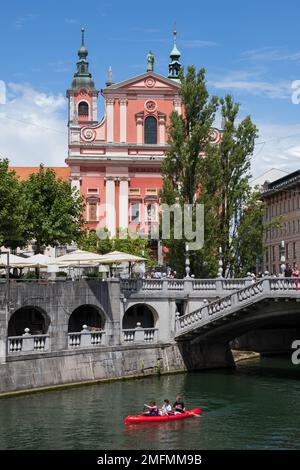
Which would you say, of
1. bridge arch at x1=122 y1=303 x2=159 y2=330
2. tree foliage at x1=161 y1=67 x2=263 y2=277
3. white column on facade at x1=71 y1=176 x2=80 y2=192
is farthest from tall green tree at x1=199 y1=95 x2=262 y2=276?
white column on facade at x1=71 y1=176 x2=80 y2=192

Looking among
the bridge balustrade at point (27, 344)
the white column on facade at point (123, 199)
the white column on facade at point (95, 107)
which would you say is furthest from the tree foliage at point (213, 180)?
the white column on facade at point (95, 107)

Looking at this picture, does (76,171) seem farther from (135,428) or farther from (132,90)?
(135,428)

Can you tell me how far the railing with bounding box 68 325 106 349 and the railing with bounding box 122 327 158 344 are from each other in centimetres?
188

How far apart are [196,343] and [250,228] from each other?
33.1 feet

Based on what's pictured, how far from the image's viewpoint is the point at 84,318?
54031 millimetres

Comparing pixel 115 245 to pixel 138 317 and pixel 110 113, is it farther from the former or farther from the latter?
pixel 110 113

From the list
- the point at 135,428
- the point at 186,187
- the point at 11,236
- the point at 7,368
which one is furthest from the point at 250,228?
the point at 135,428

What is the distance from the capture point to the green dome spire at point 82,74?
103 meters

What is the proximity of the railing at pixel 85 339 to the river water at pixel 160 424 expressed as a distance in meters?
2.43

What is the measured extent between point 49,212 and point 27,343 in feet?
91.7

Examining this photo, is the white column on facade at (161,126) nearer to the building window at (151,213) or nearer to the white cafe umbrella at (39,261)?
the building window at (151,213)

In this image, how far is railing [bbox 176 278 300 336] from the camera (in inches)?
1956

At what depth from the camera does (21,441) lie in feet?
109

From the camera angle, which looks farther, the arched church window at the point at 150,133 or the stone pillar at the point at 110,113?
the arched church window at the point at 150,133
